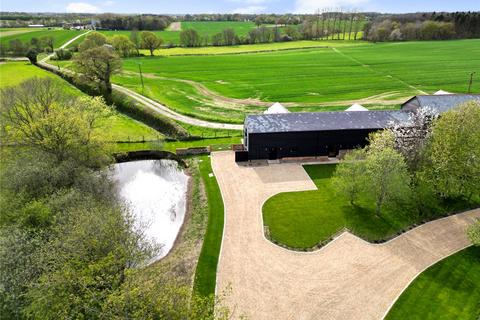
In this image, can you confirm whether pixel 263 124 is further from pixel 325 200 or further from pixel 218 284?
pixel 218 284

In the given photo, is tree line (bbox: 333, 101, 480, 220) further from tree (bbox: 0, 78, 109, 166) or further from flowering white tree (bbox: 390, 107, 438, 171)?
tree (bbox: 0, 78, 109, 166)

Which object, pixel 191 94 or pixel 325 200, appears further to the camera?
pixel 191 94

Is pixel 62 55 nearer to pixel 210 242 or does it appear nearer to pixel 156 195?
pixel 156 195

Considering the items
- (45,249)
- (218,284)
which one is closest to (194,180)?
(218,284)

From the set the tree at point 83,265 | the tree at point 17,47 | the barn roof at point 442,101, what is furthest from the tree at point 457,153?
the tree at point 17,47

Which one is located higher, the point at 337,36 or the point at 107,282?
the point at 337,36
